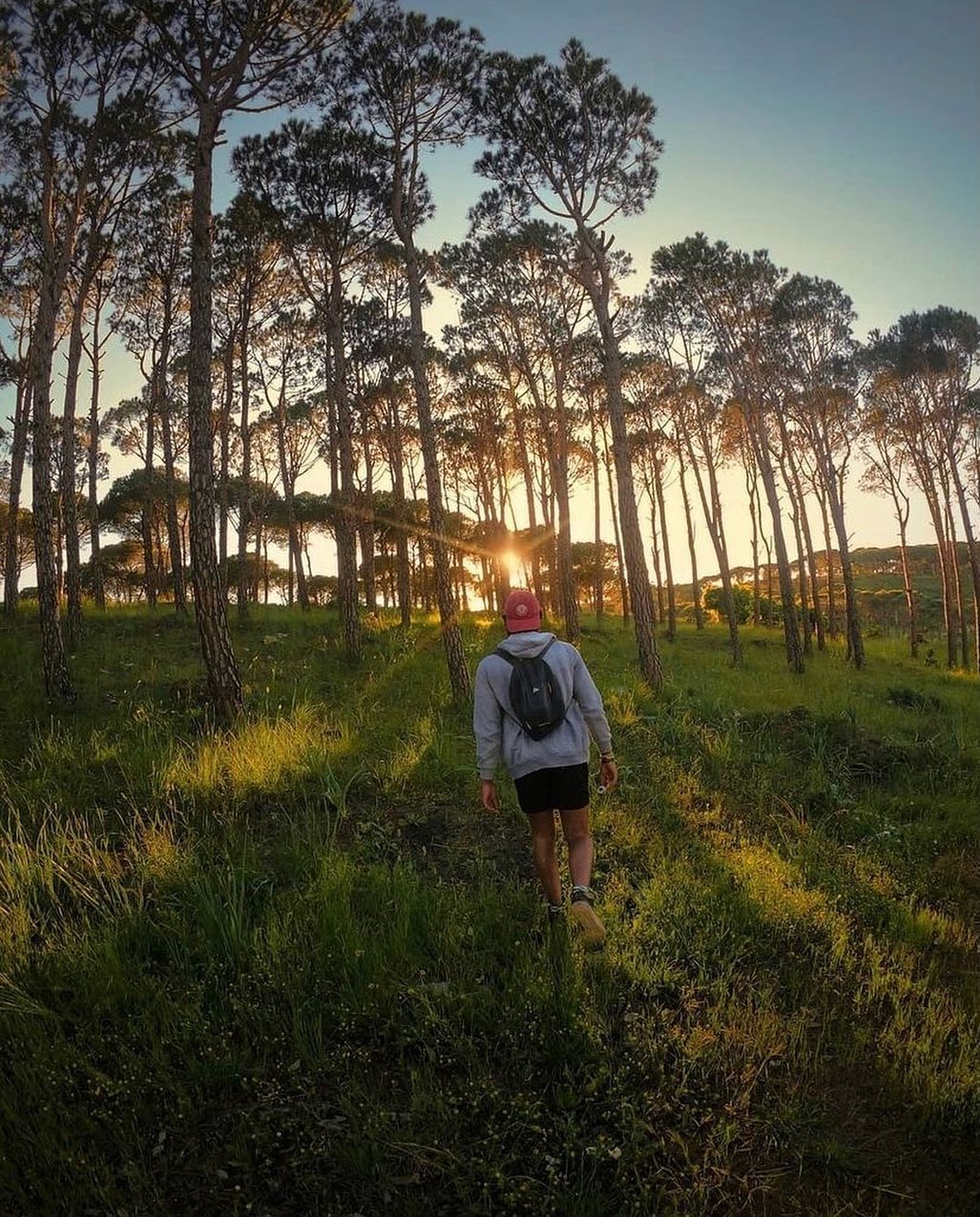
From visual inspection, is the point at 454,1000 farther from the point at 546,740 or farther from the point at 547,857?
the point at 546,740

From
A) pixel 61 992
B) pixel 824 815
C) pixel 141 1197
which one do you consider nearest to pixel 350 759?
pixel 61 992

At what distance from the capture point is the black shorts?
3.74 m

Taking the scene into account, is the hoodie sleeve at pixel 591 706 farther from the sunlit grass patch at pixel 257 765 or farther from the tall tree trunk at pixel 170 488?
the tall tree trunk at pixel 170 488

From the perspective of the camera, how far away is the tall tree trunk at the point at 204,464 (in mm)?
7898

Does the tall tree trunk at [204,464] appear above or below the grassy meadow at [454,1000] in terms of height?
above

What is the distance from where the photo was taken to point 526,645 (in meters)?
3.90

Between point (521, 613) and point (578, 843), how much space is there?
1.53 m

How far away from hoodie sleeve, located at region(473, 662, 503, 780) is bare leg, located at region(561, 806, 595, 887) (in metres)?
0.57

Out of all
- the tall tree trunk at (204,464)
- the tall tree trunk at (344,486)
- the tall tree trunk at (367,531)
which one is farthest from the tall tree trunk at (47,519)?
the tall tree trunk at (367,531)

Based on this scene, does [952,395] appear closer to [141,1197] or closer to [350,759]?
[350,759]

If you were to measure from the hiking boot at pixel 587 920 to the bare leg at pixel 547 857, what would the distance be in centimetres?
14

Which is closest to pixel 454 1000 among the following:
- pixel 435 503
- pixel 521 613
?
pixel 521 613

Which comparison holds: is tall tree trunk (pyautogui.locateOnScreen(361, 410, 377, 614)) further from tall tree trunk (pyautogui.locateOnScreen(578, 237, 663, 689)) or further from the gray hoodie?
the gray hoodie

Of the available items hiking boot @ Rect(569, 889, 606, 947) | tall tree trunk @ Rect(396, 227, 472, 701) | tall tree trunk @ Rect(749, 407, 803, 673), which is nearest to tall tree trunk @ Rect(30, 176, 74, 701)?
tall tree trunk @ Rect(396, 227, 472, 701)
